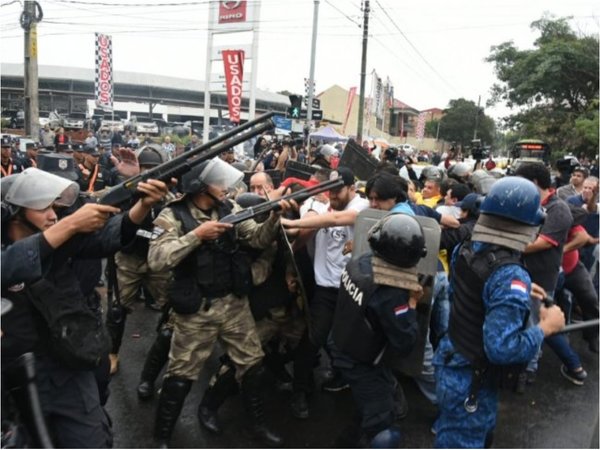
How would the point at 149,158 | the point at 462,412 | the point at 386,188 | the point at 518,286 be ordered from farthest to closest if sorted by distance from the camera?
the point at 149,158 < the point at 386,188 < the point at 462,412 < the point at 518,286

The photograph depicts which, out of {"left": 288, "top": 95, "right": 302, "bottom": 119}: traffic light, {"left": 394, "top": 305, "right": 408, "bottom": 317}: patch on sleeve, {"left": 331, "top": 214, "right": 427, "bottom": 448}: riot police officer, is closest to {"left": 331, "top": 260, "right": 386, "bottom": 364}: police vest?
{"left": 331, "top": 214, "right": 427, "bottom": 448}: riot police officer

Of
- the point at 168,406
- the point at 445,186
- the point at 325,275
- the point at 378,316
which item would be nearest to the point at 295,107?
the point at 445,186

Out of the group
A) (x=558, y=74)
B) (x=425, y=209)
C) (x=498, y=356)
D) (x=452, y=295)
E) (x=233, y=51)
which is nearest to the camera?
(x=498, y=356)

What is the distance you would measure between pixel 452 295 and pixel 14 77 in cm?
5792

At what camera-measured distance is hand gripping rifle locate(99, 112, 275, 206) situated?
2.45 metres

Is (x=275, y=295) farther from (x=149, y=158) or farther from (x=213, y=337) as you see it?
(x=149, y=158)

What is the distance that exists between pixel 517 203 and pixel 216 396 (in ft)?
7.99

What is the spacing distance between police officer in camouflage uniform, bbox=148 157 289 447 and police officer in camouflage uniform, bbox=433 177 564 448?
1252 mm

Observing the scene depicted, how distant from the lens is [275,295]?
12.6ft

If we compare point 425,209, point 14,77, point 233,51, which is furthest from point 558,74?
point 14,77

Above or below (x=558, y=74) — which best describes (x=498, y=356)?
below

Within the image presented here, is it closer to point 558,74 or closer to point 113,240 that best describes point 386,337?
point 113,240

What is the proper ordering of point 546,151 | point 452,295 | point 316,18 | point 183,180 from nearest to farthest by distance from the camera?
point 452,295
point 183,180
point 316,18
point 546,151

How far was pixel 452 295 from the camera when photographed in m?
2.62
